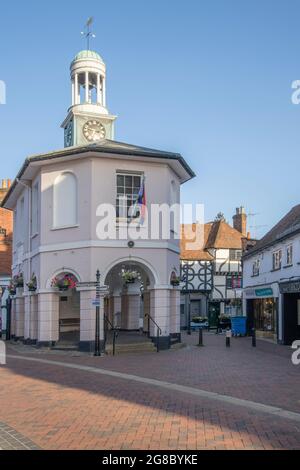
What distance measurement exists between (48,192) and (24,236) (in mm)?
4601

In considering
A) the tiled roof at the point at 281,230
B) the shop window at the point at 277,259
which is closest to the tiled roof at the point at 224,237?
the tiled roof at the point at 281,230

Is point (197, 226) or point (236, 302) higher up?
point (197, 226)

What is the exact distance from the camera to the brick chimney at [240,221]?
4900 cm

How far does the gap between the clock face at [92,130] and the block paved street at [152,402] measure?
37.4 feet

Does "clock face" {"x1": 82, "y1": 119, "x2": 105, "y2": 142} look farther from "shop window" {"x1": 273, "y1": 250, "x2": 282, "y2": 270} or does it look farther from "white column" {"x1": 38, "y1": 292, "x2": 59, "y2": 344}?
"shop window" {"x1": 273, "y1": 250, "x2": 282, "y2": 270}

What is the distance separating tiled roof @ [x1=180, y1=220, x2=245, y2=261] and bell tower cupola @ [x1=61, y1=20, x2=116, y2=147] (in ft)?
67.0

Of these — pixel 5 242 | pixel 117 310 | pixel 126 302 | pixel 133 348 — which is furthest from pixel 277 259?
pixel 5 242

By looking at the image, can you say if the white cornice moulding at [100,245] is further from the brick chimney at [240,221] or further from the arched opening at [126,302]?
the brick chimney at [240,221]

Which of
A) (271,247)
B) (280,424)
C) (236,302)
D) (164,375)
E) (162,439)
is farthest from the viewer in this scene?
(236,302)

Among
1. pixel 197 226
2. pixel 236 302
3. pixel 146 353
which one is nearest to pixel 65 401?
pixel 146 353

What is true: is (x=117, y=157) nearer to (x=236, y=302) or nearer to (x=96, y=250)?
(x=96, y=250)

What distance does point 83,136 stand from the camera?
25.4 meters

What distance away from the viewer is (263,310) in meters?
30.3

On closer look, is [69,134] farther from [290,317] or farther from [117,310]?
[290,317]
